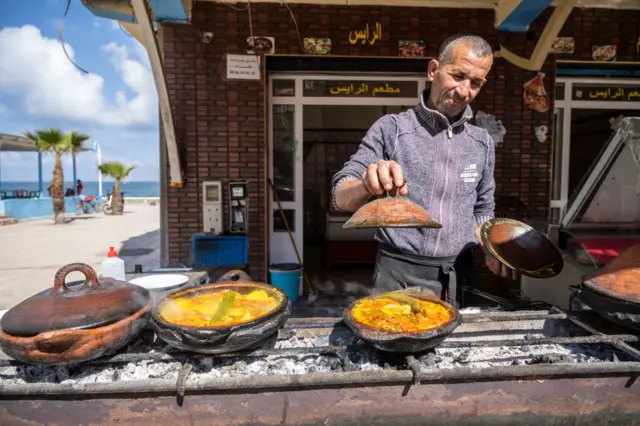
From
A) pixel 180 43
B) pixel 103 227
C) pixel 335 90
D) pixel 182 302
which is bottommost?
pixel 103 227

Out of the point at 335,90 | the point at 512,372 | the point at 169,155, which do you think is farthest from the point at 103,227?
the point at 512,372

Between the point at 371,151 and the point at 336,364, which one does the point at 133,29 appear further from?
the point at 336,364

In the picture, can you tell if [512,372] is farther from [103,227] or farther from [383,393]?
[103,227]

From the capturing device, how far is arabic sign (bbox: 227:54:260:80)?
5566 mm

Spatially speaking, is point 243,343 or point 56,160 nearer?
point 243,343

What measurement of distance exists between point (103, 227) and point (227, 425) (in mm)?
16378

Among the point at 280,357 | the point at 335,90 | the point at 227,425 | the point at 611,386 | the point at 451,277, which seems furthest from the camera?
the point at 335,90

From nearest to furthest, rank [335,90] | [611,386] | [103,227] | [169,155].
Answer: [611,386] < [169,155] < [335,90] < [103,227]

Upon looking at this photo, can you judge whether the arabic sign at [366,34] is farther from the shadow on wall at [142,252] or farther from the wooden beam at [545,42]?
the shadow on wall at [142,252]

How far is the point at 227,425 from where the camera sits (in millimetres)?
1490

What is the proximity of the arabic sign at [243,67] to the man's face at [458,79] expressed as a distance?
3831 mm

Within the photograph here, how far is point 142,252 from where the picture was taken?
9.66 m

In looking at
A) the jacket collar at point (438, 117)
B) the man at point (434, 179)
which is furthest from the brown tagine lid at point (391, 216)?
the jacket collar at point (438, 117)

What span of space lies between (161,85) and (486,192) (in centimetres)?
416
